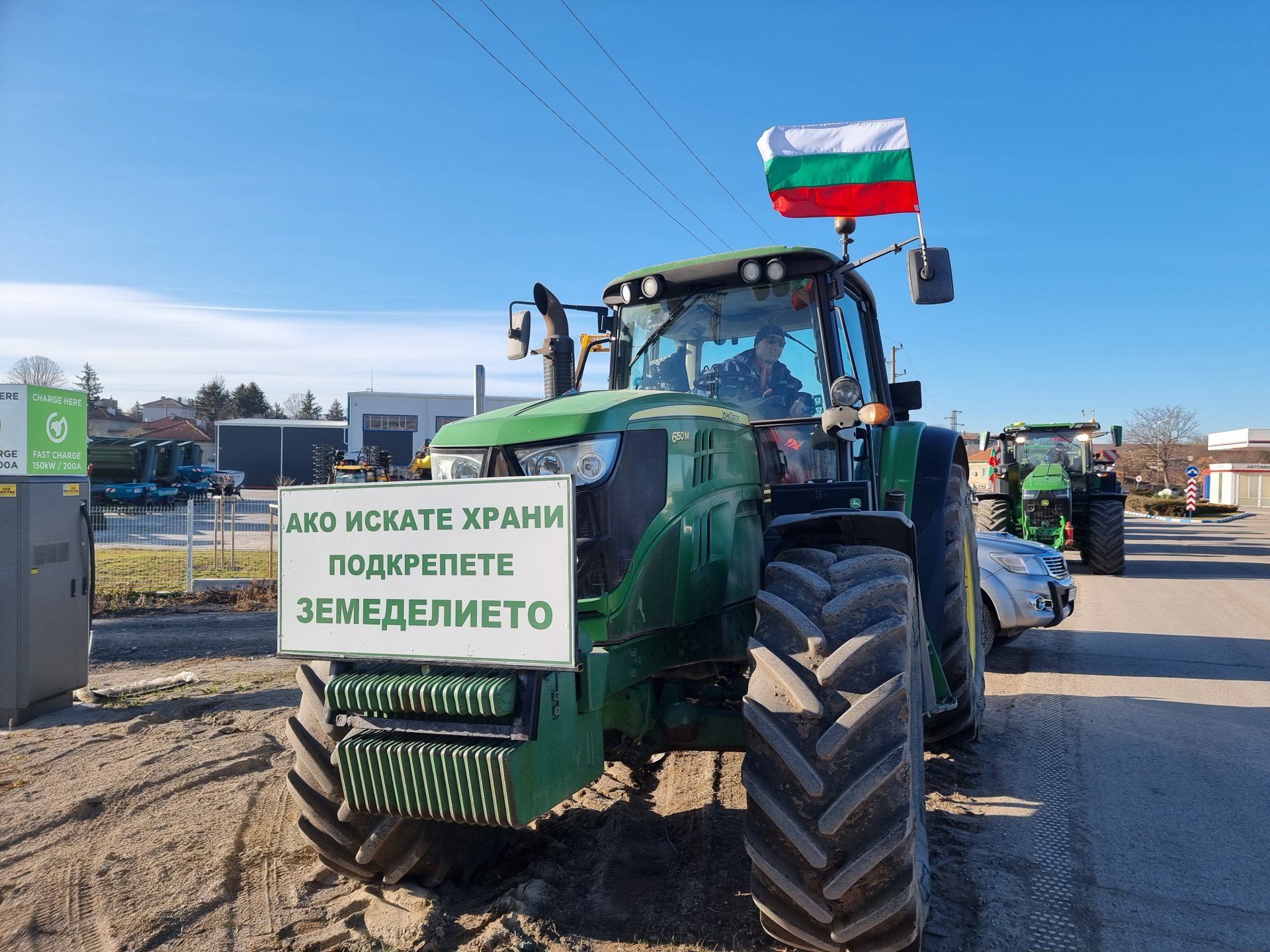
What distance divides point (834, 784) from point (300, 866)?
2418 millimetres

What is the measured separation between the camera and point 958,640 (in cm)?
490

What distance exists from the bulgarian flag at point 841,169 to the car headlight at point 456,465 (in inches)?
130

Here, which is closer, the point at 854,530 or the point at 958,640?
the point at 854,530

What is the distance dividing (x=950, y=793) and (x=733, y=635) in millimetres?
1898

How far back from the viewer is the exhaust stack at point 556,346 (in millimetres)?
4609

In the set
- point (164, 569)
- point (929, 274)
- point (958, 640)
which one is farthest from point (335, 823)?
point (164, 569)

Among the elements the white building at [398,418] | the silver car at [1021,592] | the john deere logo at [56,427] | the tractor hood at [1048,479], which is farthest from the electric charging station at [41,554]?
the white building at [398,418]

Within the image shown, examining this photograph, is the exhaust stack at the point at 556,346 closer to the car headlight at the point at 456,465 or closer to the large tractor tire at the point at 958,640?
the car headlight at the point at 456,465

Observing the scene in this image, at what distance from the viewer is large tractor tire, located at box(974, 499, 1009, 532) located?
16.7 metres

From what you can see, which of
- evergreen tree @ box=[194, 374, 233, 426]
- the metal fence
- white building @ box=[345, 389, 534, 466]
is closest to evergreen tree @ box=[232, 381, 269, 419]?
evergreen tree @ box=[194, 374, 233, 426]

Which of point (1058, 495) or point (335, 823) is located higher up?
point (1058, 495)

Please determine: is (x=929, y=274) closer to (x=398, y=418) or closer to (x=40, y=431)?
(x=40, y=431)

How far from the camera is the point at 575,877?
141 inches

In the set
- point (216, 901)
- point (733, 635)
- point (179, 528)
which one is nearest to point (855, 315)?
point (733, 635)
